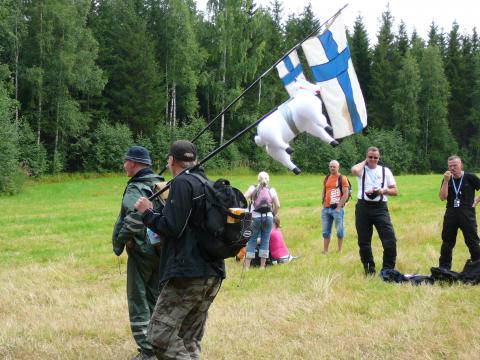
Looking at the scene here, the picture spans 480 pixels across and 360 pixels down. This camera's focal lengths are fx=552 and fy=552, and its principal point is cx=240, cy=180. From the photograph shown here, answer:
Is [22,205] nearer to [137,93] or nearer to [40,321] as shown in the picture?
[40,321]

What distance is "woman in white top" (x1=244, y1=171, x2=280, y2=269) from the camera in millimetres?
9234

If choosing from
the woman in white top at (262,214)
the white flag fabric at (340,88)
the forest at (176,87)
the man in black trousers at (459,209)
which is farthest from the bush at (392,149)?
the white flag fabric at (340,88)

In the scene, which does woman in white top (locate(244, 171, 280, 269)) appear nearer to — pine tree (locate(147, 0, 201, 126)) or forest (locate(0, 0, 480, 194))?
forest (locate(0, 0, 480, 194))

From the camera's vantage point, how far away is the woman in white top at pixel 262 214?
9234 mm

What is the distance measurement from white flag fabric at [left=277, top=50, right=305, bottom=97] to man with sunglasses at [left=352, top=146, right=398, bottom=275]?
14.2 ft

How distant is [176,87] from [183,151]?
140ft

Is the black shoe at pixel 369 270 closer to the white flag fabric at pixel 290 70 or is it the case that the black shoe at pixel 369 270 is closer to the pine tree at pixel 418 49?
the white flag fabric at pixel 290 70

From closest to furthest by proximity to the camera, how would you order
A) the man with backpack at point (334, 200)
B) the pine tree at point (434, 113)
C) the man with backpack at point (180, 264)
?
the man with backpack at point (180, 264)
the man with backpack at point (334, 200)
the pine tree at point (434, 113)

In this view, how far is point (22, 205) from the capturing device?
21359 millimetres

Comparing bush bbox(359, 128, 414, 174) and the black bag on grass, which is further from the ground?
bush bbox(359, 128, 414, 174)

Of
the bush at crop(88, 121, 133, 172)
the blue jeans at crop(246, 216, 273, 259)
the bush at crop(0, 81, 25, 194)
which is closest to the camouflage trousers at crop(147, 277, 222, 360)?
the blue jeans at crop(246, 216, 273, 259)

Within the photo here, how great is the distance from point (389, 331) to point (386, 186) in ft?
9.39

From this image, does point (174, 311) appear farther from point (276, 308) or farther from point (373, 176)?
point (373, 176)

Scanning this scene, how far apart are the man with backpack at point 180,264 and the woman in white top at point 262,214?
17.3 ft
